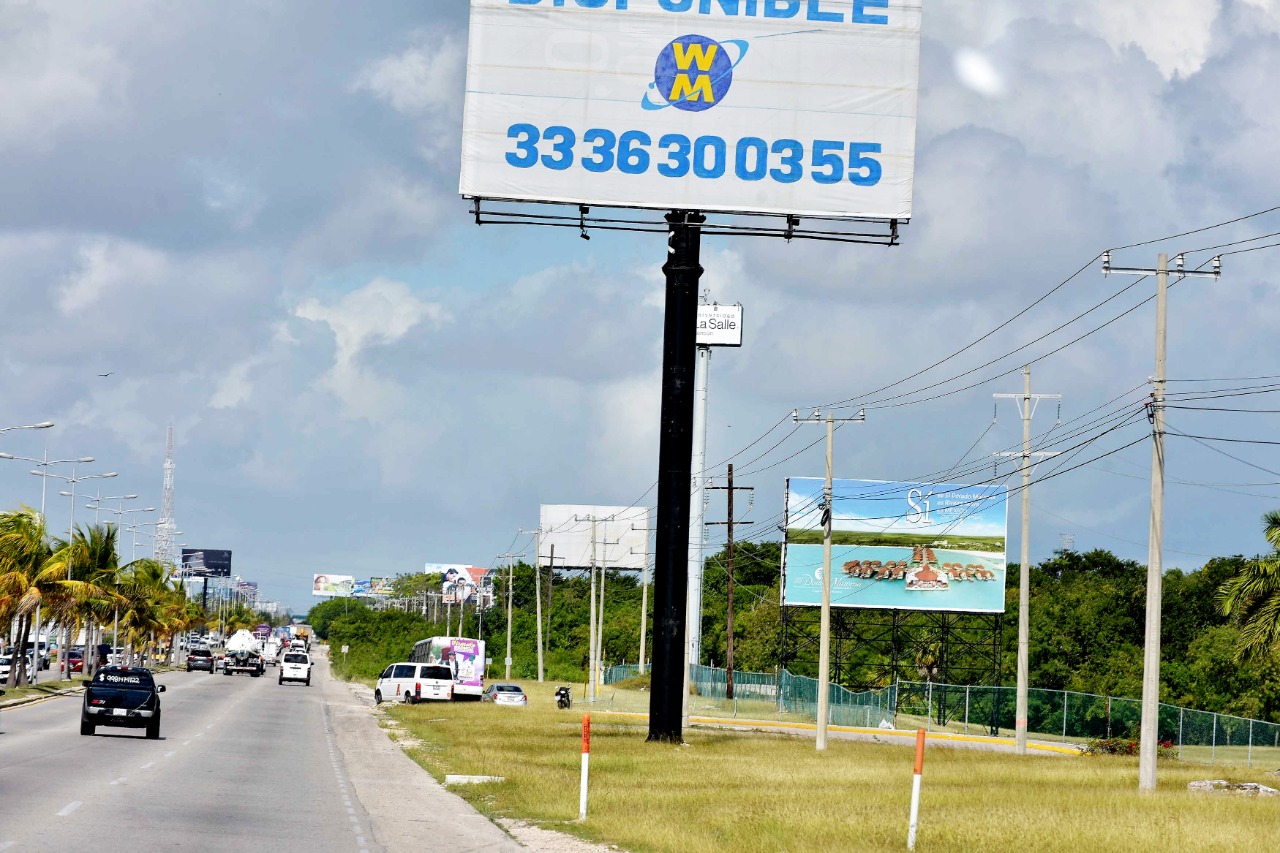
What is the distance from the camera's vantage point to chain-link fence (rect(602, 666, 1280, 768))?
194 ft

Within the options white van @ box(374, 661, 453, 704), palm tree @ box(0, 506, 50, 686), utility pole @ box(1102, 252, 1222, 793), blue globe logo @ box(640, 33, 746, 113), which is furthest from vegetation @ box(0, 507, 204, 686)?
utility pole @ box(1102, 252, 1222, 793)

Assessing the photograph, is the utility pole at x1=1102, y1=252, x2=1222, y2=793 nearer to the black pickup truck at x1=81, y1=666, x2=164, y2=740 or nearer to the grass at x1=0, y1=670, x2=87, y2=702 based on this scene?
the black pickup truck at x1=81, y1=666, x2=164, y2=740

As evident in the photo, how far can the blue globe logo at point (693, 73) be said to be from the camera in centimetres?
4269

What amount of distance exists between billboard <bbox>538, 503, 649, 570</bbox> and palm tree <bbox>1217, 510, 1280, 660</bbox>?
107836 millimetres

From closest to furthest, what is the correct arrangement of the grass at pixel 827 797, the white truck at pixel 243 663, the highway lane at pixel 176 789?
1. the highway lane at pixel 176 789
2. the grass at pixel 827 797
3. the white truck at pixel 243 663

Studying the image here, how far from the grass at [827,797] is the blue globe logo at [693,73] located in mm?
17420

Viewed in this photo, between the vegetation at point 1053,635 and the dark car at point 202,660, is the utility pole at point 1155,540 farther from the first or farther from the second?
the dark car at point 202,660

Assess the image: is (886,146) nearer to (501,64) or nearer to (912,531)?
(501,64)

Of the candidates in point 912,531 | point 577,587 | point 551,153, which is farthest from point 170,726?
point 577,587

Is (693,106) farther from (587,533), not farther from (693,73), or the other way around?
(587,533)

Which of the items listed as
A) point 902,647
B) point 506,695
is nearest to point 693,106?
point 506,695

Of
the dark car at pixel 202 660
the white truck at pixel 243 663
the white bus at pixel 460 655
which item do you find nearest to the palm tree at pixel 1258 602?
the white bus at pixel 460 655

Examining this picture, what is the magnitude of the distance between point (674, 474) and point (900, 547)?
45.3m

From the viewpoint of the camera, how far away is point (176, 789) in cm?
2623
